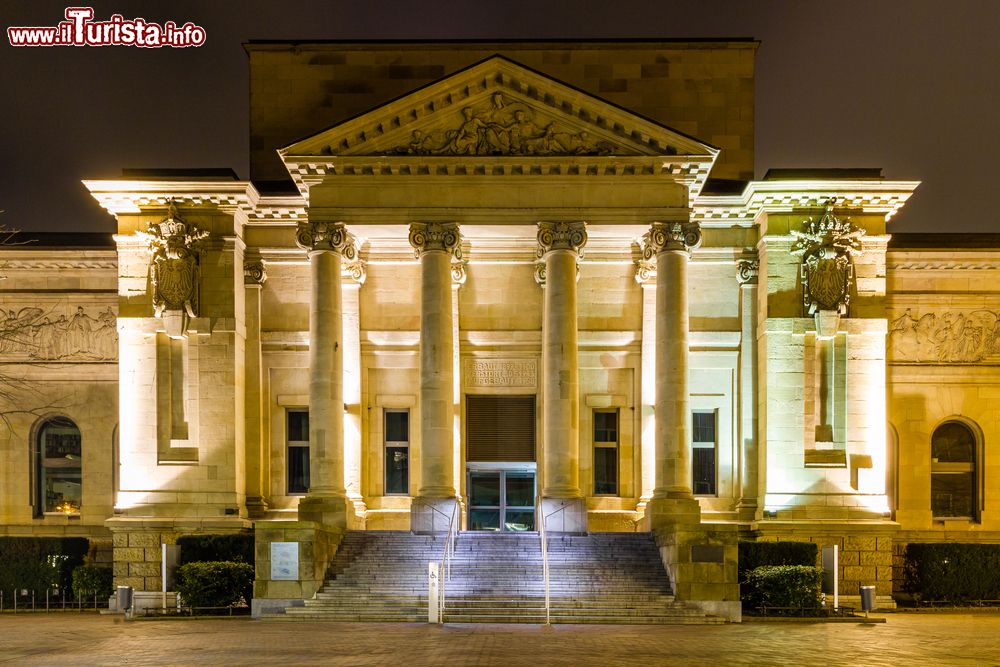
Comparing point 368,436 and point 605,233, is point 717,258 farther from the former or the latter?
point 368,436

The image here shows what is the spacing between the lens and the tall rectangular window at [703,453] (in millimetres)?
39594

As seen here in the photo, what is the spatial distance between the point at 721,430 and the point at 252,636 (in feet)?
65.9

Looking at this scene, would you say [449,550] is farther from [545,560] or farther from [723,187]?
[723,187]

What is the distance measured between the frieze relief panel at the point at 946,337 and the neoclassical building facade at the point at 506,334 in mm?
85

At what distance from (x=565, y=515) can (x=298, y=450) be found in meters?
11.1

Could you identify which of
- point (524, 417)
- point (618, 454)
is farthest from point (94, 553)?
point (618, 454)

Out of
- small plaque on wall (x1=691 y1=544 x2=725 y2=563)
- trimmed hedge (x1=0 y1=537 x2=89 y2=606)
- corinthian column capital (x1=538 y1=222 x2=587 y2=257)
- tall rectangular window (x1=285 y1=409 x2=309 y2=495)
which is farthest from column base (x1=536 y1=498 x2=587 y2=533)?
trimmed hedge (x1=0 y1=537 x2=89 y2=606)

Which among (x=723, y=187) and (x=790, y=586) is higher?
(x=723, y=187)

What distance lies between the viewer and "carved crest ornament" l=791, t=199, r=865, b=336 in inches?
1431

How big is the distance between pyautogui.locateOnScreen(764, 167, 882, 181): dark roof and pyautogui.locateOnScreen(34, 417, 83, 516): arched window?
90.8 feet

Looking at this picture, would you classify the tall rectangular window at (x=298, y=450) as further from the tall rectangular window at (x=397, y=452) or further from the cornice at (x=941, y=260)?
the cornice at (x=941, y=260)

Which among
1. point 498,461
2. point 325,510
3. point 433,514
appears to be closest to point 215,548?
point 325,510

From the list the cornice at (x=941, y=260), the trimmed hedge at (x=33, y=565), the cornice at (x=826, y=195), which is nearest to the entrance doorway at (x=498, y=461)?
the cornice at (x=826, y=195)

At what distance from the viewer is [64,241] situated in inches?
1639
